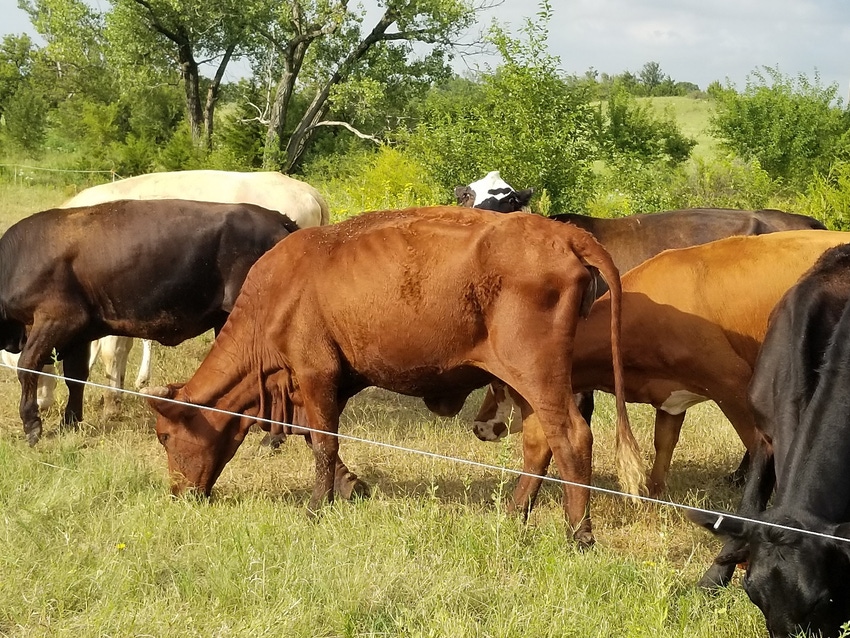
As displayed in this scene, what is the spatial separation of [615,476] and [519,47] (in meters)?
7.73

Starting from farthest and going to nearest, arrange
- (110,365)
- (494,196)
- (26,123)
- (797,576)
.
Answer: (26,123) → (494,196) → (110,365) → (797,576)

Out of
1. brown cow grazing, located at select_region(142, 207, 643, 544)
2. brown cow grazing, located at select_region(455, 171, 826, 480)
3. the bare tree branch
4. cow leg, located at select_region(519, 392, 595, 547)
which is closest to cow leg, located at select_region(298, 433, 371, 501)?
brown cow grazing, located at select_region(142, 207, 643, 544)

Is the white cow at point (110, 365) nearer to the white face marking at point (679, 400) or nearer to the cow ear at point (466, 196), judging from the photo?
the cow ear at point (466, 196)

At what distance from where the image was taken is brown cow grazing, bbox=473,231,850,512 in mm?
5684

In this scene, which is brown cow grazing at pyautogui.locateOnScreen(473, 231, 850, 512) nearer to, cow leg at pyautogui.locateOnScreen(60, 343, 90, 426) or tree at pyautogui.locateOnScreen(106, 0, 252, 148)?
cow leg at pyautogui.locateOnScreen(60, 343, 90, 426)

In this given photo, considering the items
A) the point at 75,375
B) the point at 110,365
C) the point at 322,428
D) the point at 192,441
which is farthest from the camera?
the point at 110,365

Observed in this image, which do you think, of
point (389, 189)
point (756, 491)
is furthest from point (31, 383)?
point (389, 189)

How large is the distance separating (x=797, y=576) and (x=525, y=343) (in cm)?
203

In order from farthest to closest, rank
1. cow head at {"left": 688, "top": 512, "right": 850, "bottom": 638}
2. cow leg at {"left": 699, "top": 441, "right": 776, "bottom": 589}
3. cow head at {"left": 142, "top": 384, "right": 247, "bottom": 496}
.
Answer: cow head at {"left": 142, "top": 384, "right": 247, "bottom": 496} < cow leg at {"left": 699, "top": 441, "right": 776, "bottom": 589} < cow head at {"left": 688, "top": 512, "right": 850, "bottom": 638}

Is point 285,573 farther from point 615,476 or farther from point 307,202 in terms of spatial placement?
point 307,202

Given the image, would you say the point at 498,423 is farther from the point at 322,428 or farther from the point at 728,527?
the point at 728,527

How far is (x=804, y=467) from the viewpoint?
374 centimetres

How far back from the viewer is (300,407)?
19.8ft

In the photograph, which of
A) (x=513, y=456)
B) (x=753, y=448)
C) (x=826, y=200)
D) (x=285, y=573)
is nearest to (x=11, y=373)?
(x=513, y=456)
